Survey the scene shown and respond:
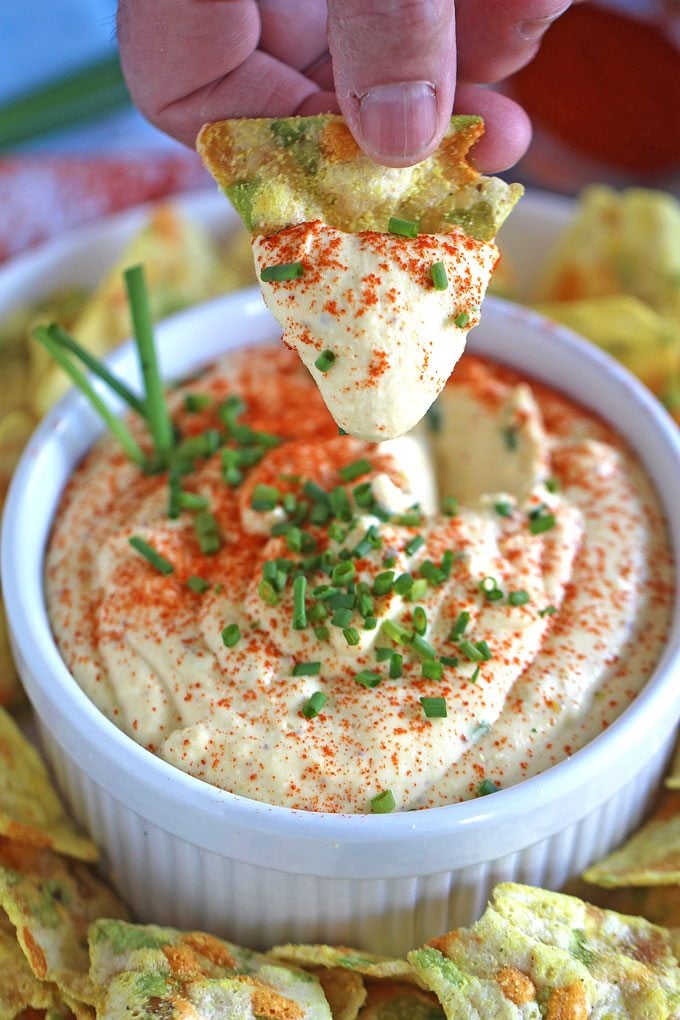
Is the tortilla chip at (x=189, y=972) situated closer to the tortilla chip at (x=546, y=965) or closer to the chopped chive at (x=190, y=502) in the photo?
the tortilla chip at (x=546, y=965)

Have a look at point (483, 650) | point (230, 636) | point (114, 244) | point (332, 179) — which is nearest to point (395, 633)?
point (483, 650)

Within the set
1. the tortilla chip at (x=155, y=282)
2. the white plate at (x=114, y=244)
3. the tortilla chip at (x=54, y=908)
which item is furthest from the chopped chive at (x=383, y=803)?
the white plate at (x=114, y=244)

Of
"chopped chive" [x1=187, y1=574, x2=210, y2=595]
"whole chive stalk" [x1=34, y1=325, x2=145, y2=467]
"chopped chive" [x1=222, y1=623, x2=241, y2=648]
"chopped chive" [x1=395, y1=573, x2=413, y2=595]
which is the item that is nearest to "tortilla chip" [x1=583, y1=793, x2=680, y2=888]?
"chopped chive" [x1=395, y1=573, x2=413, y2=595]

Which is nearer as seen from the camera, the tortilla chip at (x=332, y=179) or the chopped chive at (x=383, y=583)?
the tortilla chip at (x=332, y=179)

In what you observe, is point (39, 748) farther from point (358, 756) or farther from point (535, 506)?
point (535, 506)

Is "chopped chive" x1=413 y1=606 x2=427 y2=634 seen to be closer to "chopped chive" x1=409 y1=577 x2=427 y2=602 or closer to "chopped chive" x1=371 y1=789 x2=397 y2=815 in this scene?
"chopped chive" x1=409 y1=577 x2=427 y2=602

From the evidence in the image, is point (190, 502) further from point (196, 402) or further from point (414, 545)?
point (414, 545)

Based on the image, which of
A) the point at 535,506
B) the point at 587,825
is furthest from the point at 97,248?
the point at 587,825

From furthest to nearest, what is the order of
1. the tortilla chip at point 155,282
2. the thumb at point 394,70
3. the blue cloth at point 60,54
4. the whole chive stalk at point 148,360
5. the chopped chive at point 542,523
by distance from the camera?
the blue cloth at point 60,54
the tortilla chip at point 155,282
the whole chive stalk at point 148,360
the chopped chive at point 542,523
the thumb at point 394,70
